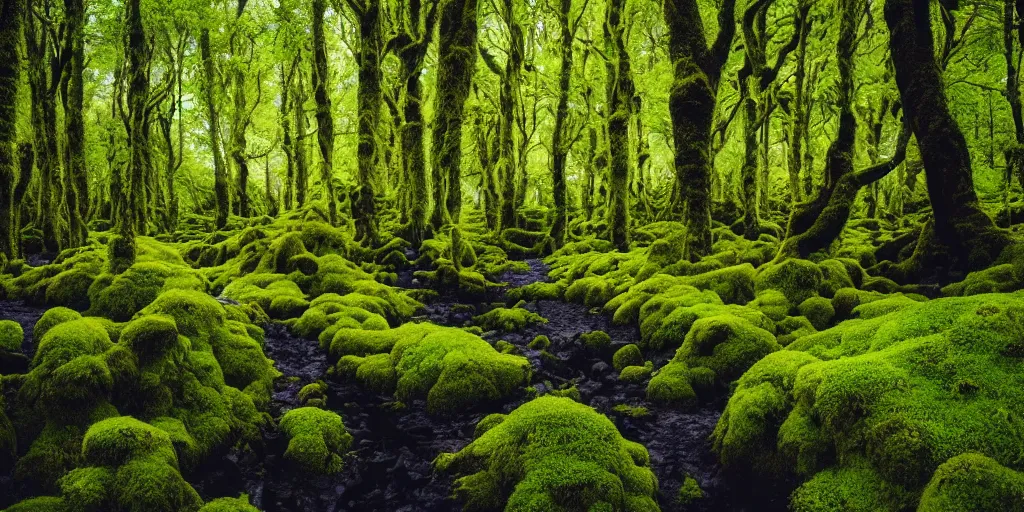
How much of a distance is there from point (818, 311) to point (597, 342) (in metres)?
4.64

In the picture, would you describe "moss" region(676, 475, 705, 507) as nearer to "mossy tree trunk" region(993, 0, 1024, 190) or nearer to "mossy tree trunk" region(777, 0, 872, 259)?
"mossy tree trunk" region(777, 0, 872, 259)

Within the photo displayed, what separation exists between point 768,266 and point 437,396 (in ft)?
30.7

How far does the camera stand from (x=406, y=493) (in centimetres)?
744

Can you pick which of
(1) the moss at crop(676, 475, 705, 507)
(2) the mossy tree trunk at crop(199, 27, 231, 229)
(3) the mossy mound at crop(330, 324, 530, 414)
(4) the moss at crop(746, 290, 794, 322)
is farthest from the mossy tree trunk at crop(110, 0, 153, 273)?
(2) the mossy tree trunk at crop(199, 27, 231, 229)

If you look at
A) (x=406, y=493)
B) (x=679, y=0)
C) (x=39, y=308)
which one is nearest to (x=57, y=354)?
(x=406, y=493)

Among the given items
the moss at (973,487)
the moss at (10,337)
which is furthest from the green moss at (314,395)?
the moss at (973,487)

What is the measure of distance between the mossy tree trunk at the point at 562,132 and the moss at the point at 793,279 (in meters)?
13.1

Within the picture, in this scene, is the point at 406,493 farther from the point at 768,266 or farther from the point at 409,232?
the point at 409,232

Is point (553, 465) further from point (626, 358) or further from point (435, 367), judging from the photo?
point (626, 358)

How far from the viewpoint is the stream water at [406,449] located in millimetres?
7145

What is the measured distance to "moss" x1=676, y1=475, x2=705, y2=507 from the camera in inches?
271

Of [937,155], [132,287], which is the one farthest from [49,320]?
[937,155]

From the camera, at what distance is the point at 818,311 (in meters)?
11.4

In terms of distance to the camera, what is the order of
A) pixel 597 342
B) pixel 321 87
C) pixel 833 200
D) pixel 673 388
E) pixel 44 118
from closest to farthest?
pixel 673 388 < pixel 597 342 < pixel 833 200 < pixel 44 118 < pixel 321 87
